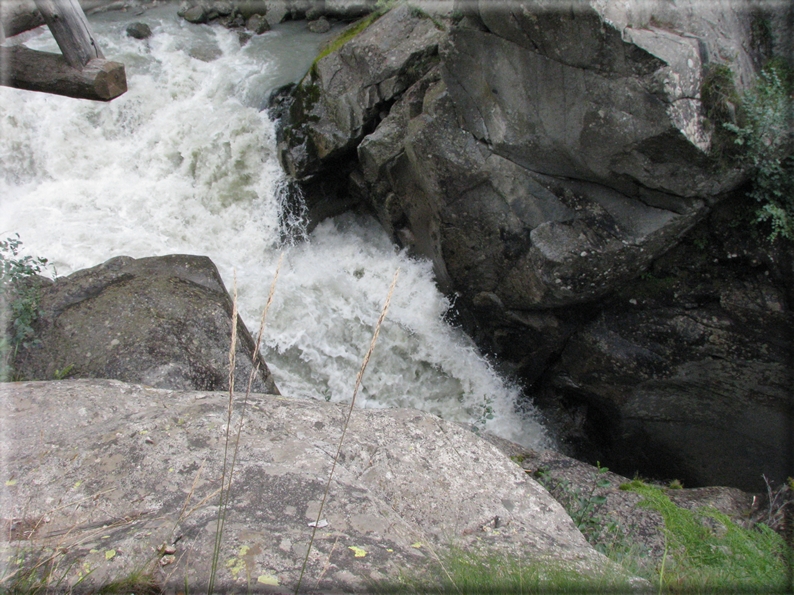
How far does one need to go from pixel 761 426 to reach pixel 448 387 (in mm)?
3433

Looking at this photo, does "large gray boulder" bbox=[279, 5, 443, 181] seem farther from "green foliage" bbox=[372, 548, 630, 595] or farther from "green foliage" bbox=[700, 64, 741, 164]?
"green foliage" bbox=[372, 548, 630, 595]

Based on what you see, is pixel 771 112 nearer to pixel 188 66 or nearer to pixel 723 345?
pixel 723 345

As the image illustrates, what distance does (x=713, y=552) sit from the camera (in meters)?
3.44

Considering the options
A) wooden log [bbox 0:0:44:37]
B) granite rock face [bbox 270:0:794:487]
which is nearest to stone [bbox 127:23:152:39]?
wooden log [bbox 0:0:44:37]

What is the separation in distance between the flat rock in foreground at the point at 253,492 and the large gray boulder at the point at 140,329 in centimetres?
119

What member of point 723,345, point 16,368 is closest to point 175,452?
point 16,368

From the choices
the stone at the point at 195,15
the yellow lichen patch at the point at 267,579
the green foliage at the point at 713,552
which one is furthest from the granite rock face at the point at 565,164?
the yellow lichen patch at the point at 267,579

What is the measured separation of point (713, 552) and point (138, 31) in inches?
421

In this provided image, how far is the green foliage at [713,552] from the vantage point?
2.36 m

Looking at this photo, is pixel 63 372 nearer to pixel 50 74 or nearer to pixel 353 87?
pixel 50 74

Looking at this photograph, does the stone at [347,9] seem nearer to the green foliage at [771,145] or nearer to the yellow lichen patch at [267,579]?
the green foliage at [771,145]

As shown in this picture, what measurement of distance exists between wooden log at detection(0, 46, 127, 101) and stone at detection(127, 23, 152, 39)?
6.62m

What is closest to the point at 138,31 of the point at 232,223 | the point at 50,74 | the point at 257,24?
the point at 257,24

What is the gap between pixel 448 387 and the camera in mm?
6961
